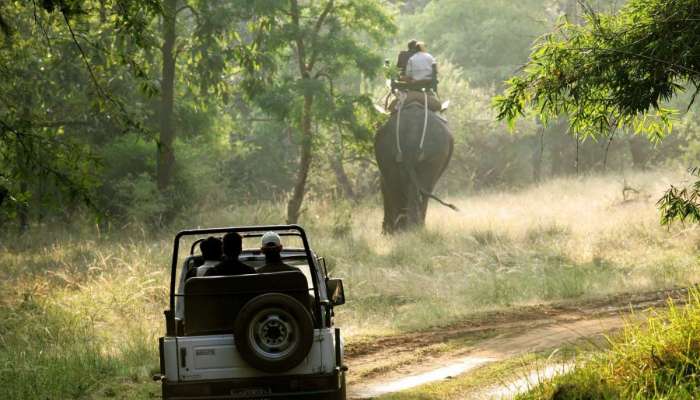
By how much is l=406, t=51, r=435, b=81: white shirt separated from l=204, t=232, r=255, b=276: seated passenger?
17.1 m

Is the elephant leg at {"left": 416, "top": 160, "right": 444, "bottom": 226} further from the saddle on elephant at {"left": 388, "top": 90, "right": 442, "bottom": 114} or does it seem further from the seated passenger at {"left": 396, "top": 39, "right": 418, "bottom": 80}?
the seated passenger at {"left": 396, "top": 39, "right": 418, "bottom": 80}

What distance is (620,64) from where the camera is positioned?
32.7 feet

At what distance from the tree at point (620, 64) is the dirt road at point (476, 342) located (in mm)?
2192

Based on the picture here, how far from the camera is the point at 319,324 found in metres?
8.35

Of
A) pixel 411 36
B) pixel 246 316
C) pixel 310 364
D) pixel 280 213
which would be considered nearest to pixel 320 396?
pixel 310 364

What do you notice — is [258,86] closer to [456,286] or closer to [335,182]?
[456,286]

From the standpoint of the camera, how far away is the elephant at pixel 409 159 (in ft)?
85.3

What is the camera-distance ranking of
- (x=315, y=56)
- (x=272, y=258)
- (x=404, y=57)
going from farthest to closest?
1. (x=315, y=56)
2. (x=404, y=57)
3. (x=272, y=258)

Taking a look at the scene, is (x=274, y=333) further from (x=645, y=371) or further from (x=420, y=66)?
(x=420, y=66)

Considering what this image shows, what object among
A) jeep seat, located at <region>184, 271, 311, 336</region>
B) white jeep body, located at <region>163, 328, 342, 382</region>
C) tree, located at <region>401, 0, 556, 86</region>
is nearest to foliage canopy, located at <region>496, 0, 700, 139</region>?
jeep seat, located at <region>184, 271, 311, 336</region>

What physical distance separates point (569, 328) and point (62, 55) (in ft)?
51.4

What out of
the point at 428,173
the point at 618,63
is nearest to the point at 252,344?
the point at 618,63

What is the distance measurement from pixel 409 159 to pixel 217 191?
8970mm

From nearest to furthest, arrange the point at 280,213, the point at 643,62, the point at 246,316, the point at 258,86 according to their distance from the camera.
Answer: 1. the point at 246,316
2. the point at 643,62
3. the point at 258,86
4. the point at 280,213
